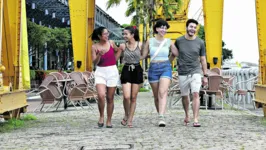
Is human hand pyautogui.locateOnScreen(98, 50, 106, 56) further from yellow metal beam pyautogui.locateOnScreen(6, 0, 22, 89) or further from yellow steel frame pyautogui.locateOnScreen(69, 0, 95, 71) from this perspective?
yellow steel frame pyautogui.locateOnScreen(69, 0, 95, 71)

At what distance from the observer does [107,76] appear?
9750mm

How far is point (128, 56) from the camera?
31.7ft

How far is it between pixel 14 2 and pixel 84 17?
31.8ft

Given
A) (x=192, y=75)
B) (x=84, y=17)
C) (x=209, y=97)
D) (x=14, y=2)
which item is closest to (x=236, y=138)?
(x=192, y=75)

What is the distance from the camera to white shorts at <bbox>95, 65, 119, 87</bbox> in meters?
9.73

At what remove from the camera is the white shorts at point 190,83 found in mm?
9805

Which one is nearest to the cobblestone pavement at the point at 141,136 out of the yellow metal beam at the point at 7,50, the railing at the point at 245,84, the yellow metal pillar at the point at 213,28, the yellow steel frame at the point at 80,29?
the yellow metal beam at the point at 7,50

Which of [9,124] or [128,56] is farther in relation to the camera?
[9,124]

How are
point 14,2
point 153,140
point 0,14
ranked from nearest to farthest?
point 153,140
point 0,14
point 14,2

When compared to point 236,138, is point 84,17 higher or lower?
higher

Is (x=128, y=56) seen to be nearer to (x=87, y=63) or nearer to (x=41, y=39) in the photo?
(x=87, y=63)

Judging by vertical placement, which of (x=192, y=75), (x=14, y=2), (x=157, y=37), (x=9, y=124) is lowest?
(x=9, y=124)

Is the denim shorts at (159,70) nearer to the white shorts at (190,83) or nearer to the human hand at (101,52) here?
the white shorts at (190,83)

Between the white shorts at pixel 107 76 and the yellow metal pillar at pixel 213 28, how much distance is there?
10.2m
